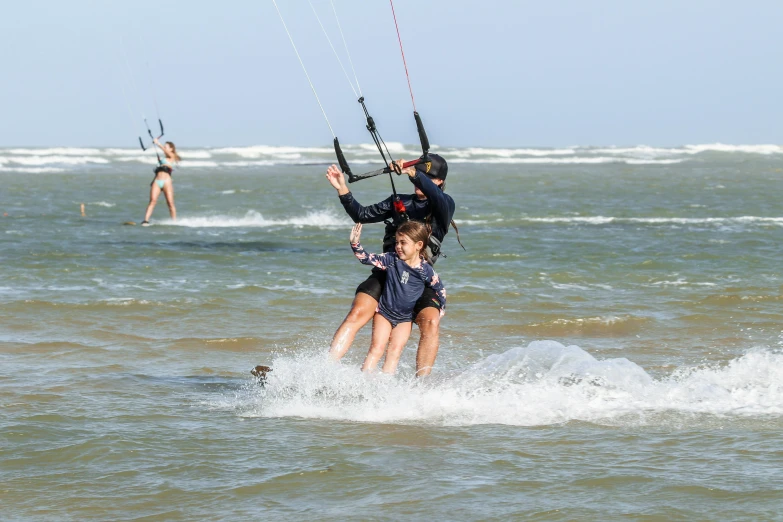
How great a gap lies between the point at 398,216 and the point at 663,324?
4735 millimetres

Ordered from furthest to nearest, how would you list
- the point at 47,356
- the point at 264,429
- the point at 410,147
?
1. the point at 410,147
2. the point at 47,356
3. the point at 264,429

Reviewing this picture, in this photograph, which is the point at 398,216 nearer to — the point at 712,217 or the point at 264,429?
the point at 264,429

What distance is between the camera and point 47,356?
922cm

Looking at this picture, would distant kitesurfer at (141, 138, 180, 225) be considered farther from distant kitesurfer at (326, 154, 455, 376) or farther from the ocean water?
distant kitesurfer at (326, 154, 455, 376)

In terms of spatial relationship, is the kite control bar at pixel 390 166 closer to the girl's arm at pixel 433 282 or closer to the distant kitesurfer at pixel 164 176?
the girl's arm at pixel 433 282

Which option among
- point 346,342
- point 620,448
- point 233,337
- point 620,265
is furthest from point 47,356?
point 620,265

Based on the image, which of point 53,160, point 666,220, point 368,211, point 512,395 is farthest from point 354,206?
point 53,160

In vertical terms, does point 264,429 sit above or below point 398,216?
below

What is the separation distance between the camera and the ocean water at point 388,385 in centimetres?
539

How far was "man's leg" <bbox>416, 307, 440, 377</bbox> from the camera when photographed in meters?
7.50

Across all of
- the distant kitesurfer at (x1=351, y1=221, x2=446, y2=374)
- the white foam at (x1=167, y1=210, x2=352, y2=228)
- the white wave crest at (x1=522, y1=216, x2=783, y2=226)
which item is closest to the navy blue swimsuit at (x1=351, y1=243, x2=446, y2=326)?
the distant kitesurfer at (x1=351, y1=221, x2=446, y2=374)

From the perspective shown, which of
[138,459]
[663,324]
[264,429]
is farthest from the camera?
[663,324]

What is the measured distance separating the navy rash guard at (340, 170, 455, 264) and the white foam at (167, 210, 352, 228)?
15778 mm

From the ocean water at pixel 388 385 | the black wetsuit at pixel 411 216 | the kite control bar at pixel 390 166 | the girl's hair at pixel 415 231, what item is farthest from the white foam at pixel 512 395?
the kite control bar at pixel 390 166
